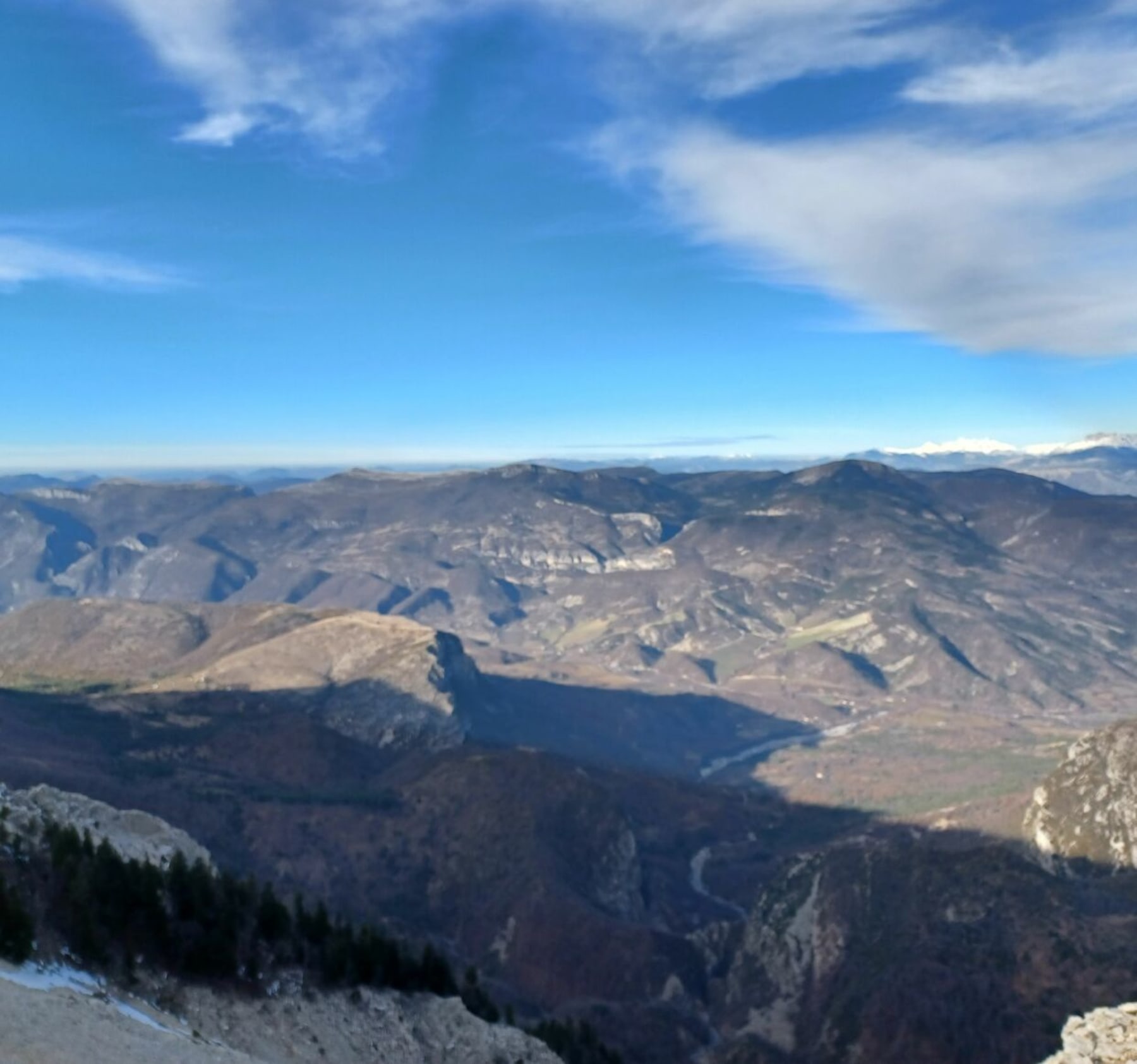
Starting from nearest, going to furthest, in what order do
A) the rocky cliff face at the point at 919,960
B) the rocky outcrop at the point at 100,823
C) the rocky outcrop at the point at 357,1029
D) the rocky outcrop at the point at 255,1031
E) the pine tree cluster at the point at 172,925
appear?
1. the rocky outcrop at the point at 255,1031
2. the pine tree cluster at the point at 172,925
3. the rocky outcrop at the point at 357,1029
4. the rocky outcrop at the point at 100,823
5. the rocky cliff face at the point at 919,960

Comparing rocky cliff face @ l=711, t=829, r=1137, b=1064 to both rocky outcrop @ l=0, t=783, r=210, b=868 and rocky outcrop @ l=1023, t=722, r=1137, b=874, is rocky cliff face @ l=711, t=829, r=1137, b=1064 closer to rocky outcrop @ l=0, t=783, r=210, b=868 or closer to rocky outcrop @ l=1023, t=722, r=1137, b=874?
rocky outcrop @ l=1023, t=722, r=1137, b=874

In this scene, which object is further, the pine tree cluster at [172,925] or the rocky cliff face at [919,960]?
the rocky cliff face at [919,960]

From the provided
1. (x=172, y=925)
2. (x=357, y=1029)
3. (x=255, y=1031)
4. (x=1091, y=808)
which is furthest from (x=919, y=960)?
(x=172, y=925)

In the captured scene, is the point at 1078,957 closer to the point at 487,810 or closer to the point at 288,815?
the point at 487,810

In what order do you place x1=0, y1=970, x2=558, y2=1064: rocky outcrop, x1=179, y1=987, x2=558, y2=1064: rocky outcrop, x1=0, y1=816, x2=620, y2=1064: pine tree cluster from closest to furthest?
x1=0, y1=970, x2=558, y2=1064: rocky outcrop, x1=0, y1=816, x2=620, y2=1064: pine tree cluster, x1=179, y1=987, x2=558, y2=1064: rocky outcrop

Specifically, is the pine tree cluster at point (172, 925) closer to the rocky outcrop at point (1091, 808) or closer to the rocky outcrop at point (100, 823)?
the rocky outcrop at point (100, 823)

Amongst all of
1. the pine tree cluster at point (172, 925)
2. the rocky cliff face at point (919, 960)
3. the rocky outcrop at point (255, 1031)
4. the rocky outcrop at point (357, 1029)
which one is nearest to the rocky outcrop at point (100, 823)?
the pine tree cluster at point (172, 925)

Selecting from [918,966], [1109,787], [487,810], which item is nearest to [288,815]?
[487,810]

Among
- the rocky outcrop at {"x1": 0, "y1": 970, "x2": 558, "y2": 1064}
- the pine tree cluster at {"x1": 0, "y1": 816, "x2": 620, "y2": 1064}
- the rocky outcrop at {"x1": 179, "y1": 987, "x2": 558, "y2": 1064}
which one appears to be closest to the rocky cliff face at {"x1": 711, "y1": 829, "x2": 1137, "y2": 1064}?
the rocky outcrop at {"x1": 179, "y1": 987, "x2": 558, "y2": 1064}
